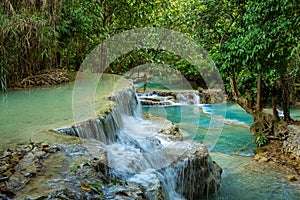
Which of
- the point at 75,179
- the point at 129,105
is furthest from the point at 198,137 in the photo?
the point at 75,179

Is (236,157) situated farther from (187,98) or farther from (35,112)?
(187,98)

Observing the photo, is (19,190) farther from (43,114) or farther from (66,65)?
(66,65)

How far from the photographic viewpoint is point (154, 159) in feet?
13.8

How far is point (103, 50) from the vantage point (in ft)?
33.4

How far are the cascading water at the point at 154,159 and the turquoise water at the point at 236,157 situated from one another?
0.43 meters

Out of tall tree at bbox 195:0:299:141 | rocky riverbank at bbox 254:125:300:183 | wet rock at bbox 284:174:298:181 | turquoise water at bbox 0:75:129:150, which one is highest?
tall tree at bbox 195:0:299:141

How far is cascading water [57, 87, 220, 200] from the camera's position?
11.6 ft

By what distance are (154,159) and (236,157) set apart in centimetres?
285

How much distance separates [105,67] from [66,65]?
1.53m

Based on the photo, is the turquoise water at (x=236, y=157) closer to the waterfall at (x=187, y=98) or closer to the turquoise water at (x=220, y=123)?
the turquoise water at (x=220, y=123)

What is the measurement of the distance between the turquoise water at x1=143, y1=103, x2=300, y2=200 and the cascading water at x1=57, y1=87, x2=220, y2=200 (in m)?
0.43

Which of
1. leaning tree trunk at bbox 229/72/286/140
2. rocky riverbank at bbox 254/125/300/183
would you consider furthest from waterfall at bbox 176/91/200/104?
rocky riverbank at bbox 254/125/300/183

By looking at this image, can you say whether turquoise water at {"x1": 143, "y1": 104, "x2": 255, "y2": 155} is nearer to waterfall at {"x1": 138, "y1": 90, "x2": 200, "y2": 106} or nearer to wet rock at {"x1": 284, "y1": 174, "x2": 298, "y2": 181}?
waterfall at {"x1": 138, "y1": 90, "x2": 200, "y2": 106}

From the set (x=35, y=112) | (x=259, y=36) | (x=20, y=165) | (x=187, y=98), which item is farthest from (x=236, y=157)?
(x=187, y=98)
